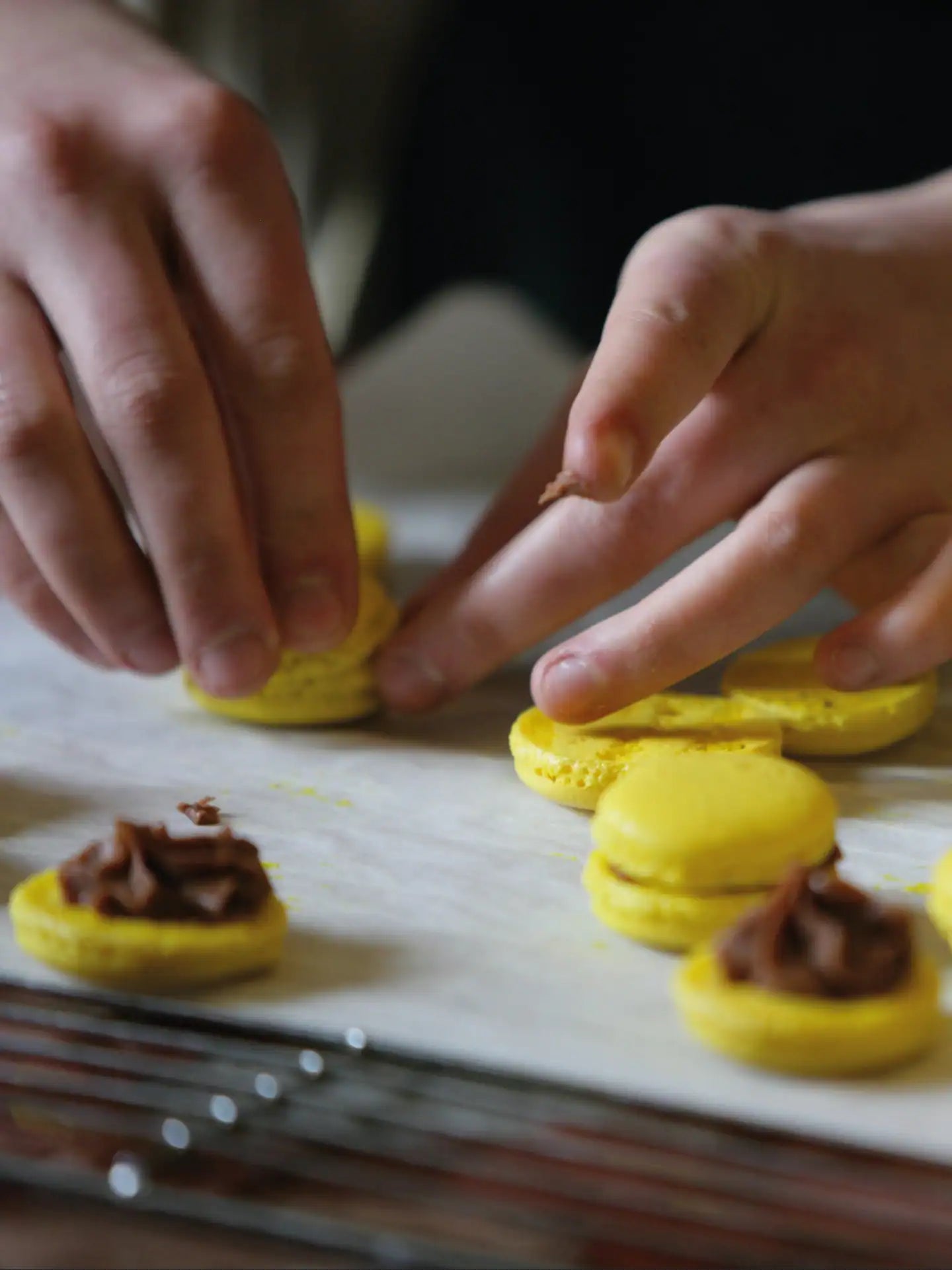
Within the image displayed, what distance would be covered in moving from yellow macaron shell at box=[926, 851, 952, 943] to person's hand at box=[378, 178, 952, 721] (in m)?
0.29

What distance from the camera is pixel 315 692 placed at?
4.32ft

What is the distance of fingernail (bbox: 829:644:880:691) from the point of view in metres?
1.21

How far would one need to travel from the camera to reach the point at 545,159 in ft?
7.96

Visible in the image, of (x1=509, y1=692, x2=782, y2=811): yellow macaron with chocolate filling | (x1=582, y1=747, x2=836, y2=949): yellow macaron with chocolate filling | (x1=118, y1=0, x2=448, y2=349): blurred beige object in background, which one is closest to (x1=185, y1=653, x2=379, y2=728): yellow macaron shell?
(x1=509, y1=692, x2=782, y2=811): yellow macaron with chocolate filling

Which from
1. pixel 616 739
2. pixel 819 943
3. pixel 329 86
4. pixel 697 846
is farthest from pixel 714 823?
pixel 329 86

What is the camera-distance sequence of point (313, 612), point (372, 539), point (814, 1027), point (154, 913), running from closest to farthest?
point (814, 1027) → point (154, 913) → point (313, 612) → point (372, 539)

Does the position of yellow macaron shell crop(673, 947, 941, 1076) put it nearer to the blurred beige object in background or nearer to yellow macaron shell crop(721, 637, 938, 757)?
yellow macaron shell crop(721, 637, 938, 757)

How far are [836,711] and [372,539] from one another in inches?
26.7

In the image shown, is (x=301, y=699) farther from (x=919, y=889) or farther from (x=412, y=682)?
(x=919, y=889)

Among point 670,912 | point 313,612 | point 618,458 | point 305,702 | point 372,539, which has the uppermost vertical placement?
point 618,458

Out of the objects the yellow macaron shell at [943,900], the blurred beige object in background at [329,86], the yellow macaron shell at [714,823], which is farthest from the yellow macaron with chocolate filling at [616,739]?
the blurred beige object in background at [329,86]

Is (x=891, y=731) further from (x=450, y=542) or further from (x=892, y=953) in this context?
(x=450, y=542)

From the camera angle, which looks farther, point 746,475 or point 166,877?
point 746,475

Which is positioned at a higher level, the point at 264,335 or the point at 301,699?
the point at 264,335
